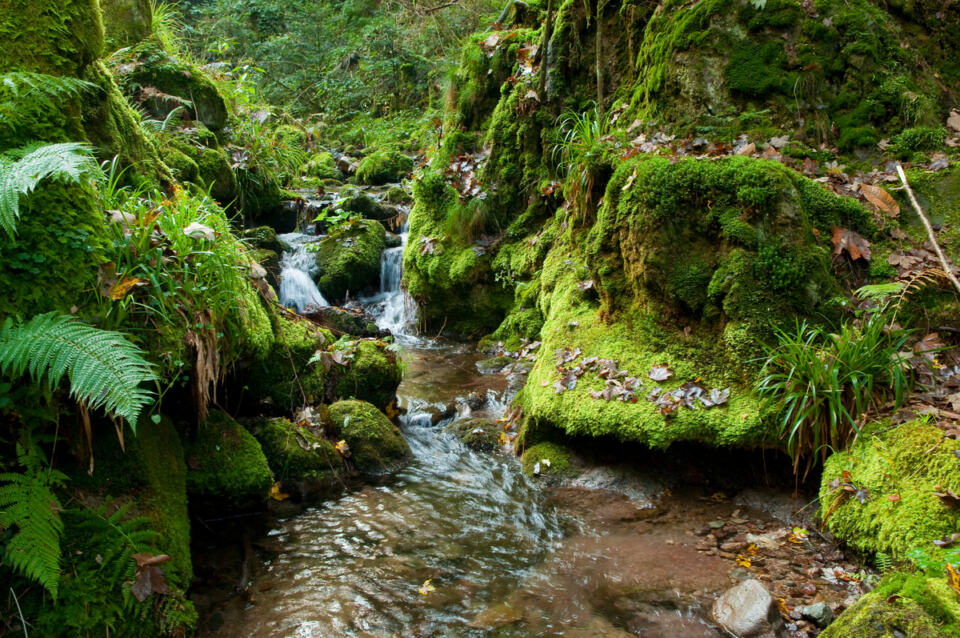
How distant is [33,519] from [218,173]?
814cm

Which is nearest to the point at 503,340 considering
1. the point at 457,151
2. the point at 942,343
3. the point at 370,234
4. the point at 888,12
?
the point at 457,151

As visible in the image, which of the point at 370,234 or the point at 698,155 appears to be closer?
the point at 698,155

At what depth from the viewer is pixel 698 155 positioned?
4.80 meters

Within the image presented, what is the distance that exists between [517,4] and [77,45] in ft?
23.5

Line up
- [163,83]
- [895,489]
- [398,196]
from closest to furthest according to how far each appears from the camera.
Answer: [895,489] → [163,83] → [398,196]

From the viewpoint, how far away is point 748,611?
272 cm

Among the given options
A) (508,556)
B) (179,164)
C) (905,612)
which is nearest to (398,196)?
(179,164)

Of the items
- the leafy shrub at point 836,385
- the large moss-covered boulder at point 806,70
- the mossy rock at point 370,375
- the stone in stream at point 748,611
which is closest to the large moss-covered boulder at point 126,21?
the mossy rock at point 370,375

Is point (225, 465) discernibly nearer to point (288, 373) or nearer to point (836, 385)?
point (288, 373)

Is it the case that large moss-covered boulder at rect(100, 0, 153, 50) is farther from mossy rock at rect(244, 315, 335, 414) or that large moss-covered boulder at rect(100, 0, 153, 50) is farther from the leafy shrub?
the leafy shrub

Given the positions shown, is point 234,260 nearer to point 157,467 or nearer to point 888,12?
point 157,467

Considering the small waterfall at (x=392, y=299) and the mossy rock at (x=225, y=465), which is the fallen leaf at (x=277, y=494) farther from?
the small waterfall at (x=392, y=299)

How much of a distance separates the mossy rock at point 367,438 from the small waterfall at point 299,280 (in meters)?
4.13

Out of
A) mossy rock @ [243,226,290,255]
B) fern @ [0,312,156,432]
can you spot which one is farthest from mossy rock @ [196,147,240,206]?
fern @ [0,312,156,432]
